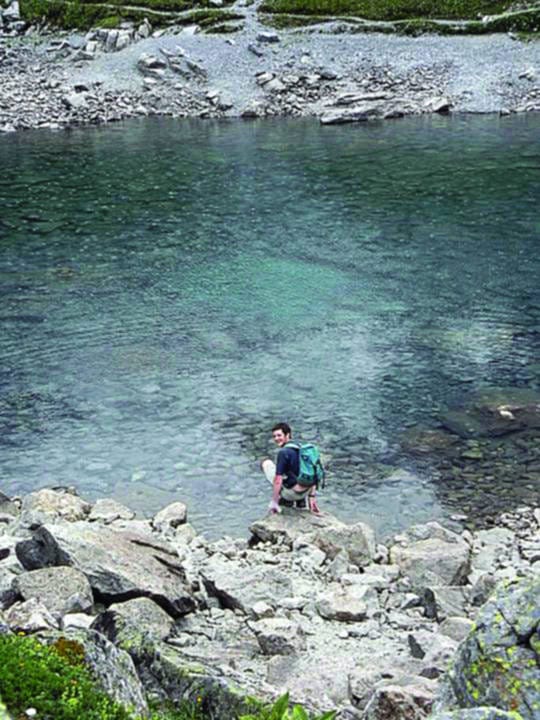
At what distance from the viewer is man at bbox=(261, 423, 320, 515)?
18281 millimetres

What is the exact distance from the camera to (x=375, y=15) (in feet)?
320

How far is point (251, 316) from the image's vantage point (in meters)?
31.5

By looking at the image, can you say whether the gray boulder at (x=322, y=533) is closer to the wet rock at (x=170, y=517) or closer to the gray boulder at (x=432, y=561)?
the gray boulder at (x=432, y=561)

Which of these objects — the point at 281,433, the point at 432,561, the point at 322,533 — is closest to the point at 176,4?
the point at 281,433

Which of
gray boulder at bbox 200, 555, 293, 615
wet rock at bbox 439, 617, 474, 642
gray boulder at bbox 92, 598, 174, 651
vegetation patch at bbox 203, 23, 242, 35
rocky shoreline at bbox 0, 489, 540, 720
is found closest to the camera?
rocky shoreline at bbox 0, 489, 540, 720

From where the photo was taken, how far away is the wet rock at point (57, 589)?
1168cm

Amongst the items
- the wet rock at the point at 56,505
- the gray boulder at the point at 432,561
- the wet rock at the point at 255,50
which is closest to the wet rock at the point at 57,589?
the wet rock at the point at 56,505

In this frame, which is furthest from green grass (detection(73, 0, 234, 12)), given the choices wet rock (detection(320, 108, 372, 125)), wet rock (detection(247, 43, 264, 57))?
wet rock (detection(320, 108, 372, 125))

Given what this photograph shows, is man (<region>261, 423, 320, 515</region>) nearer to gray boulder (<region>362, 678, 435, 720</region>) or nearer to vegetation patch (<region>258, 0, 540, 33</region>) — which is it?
gray boulder (<region>362, 678, 435, 720</region>)

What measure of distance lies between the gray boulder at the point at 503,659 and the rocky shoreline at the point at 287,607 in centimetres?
1

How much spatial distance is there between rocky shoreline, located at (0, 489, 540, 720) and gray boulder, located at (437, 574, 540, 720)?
0.04 feet

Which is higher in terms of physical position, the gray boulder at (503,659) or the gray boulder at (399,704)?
the gray boulder at (503,659)

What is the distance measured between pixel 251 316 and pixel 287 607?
1813 cm

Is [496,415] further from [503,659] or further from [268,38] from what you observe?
[268,38]
